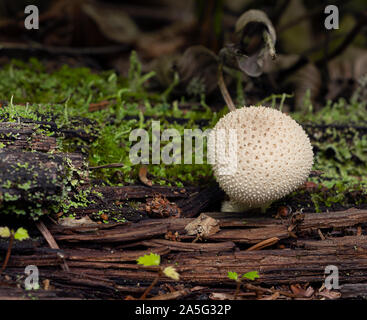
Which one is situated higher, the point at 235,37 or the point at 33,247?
the point at 235,37

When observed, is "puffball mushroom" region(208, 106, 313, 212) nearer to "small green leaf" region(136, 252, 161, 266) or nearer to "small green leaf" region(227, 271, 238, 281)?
"small green leaf" region(227, 271, 238, 281)

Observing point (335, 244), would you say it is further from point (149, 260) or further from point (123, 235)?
point (123, 235)

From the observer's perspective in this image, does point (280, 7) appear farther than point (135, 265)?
Yes

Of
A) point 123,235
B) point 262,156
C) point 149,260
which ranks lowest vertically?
point 149,260

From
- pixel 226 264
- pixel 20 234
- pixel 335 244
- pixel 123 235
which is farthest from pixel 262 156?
pixel 20 234

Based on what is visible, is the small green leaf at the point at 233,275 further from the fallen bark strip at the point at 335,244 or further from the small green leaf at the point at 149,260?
the fallen bark strip at the point at 335,244

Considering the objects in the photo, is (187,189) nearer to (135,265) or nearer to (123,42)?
(135,265)

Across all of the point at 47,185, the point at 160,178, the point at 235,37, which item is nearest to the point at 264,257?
the point at 160,178

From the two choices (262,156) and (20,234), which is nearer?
(20,234)
